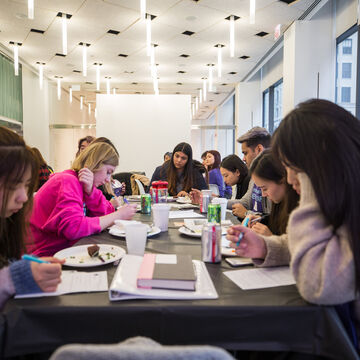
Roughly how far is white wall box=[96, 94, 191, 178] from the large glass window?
3819 mm

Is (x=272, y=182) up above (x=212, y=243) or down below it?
above

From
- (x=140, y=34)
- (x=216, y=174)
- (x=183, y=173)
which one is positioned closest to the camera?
(x=183, y=173)

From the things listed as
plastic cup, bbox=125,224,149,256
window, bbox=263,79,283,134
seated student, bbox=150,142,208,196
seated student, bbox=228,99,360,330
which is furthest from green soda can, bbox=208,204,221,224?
window, bbox=263,79,283,134

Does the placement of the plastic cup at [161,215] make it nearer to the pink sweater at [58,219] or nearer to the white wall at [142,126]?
the pink sweater at [58,219]

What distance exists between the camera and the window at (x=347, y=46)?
4.34m

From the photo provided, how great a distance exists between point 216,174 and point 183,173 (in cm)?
141

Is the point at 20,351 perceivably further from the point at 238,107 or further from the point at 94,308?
the point at 238,107

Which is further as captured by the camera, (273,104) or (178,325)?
(273,104)

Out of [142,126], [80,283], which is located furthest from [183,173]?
[142,126]

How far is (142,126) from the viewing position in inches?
304

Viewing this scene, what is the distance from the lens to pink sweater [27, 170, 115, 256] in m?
1.53

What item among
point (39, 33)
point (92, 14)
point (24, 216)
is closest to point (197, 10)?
point (92, 14)

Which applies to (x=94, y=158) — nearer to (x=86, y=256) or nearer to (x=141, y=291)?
(x=86, y=256)

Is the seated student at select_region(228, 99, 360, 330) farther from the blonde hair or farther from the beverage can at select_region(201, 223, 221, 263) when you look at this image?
the blonde hair
